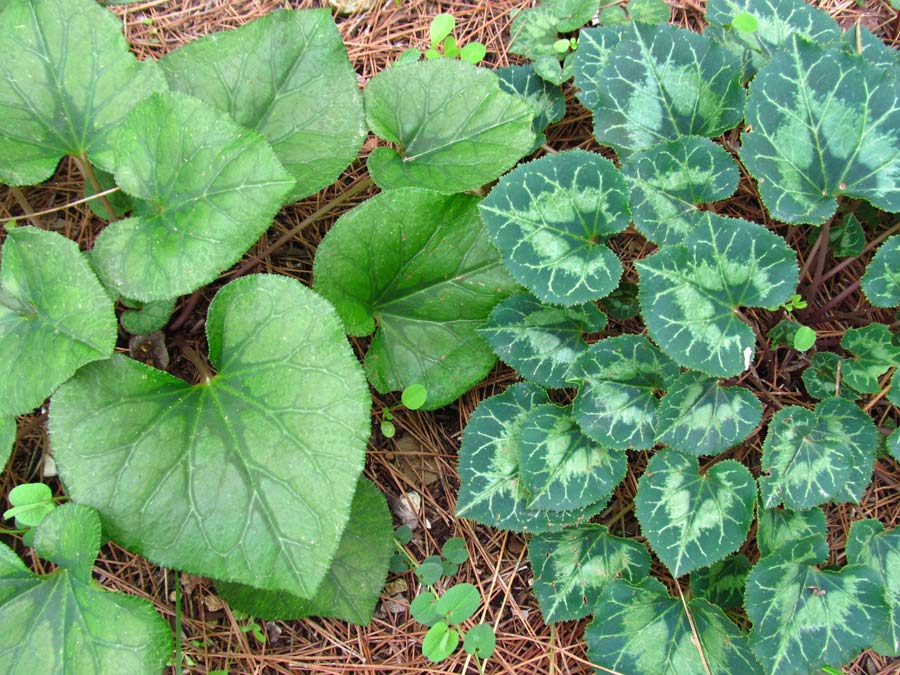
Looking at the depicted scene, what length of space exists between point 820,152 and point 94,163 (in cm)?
210

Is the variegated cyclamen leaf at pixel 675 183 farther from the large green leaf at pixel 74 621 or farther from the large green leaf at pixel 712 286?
the large green leaf at pixel 74 621

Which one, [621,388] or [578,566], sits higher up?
[621,388]

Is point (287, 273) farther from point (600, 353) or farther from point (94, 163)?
point (600, 353)

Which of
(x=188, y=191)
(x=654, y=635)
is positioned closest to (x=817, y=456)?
(x=654, y=635)

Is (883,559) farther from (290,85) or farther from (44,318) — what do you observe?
(44,318)

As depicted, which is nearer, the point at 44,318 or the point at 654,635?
the point at 44,318

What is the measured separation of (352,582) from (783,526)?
4.26 feet

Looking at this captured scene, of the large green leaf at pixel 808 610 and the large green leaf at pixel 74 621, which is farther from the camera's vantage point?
the large green leaf at pixel 808 610

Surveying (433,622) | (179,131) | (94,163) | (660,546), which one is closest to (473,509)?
(433,622)

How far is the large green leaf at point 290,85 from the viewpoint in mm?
2174

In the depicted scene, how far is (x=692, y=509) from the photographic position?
6.72 ft

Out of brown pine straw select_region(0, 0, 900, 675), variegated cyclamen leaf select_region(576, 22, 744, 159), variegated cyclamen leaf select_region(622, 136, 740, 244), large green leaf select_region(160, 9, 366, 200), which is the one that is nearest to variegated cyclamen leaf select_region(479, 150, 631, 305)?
variegated cyclamen leaf select_region(622, 136, 740, 244)

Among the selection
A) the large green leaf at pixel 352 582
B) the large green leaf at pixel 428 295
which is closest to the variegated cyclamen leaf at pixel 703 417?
the large green leaf at pixel 428 295

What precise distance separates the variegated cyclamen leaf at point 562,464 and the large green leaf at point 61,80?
4.83 ft
